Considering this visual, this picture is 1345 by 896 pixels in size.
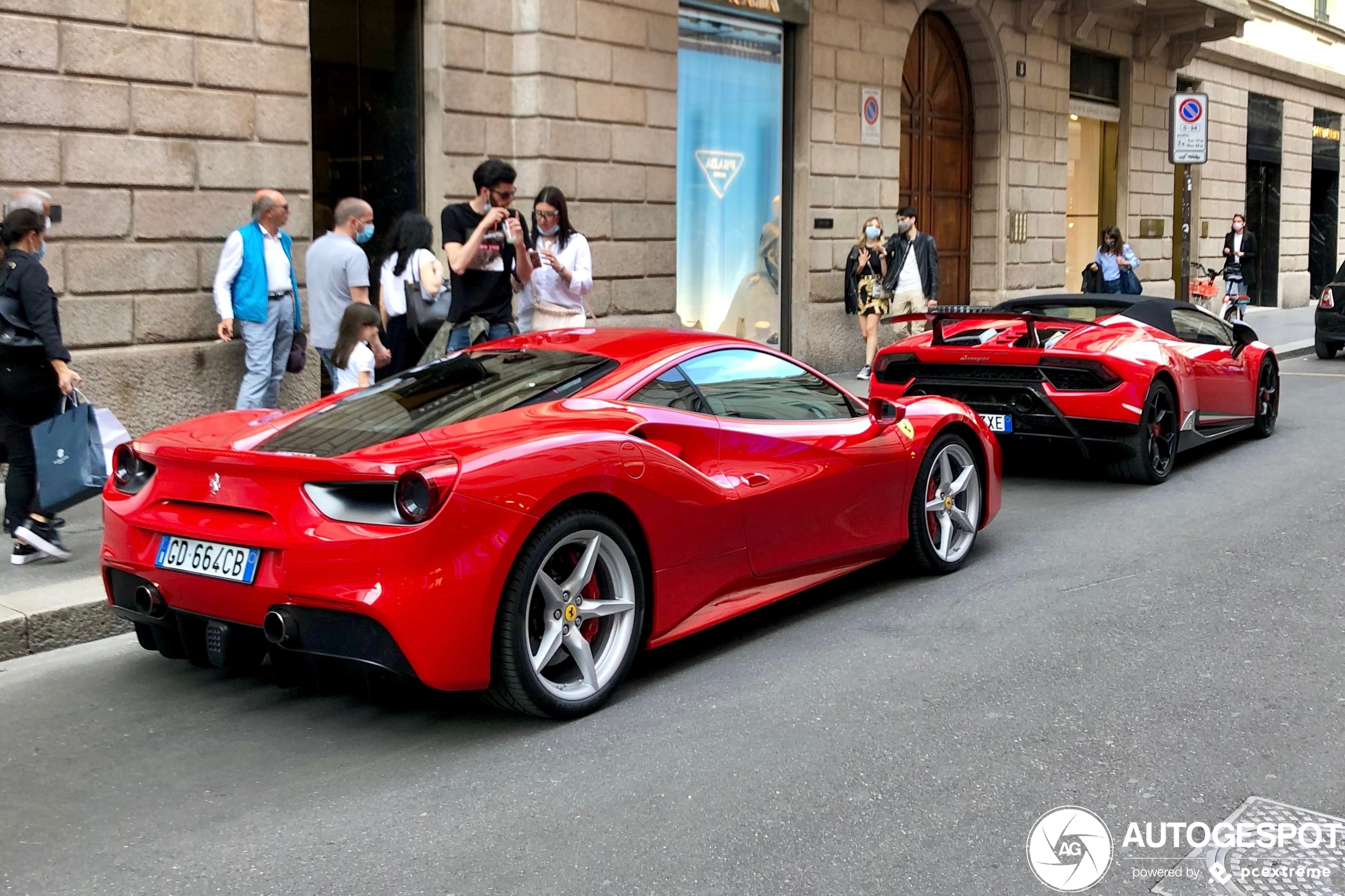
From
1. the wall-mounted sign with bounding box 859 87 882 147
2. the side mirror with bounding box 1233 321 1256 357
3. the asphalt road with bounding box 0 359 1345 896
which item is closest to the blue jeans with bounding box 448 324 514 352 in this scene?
the asphalt road with bounding box 0 359 1345 896

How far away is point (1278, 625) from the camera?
5789 mm

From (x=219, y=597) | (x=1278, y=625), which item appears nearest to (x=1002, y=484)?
(x=1278, y=625)

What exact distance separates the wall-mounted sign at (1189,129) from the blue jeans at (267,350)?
Answer: 43.0 ft

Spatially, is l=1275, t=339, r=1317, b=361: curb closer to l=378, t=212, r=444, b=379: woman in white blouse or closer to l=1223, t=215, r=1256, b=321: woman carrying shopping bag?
l=1223, t=215, r=1256, b=321: woman carrying shopping bag

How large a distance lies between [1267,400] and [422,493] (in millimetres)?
9068

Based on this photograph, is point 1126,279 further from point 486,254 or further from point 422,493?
point 422,493

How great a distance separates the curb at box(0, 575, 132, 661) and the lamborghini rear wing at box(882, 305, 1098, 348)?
4462mm

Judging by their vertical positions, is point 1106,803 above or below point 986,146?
below

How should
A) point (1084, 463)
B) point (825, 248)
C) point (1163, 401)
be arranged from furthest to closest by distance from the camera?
point (825, 248) < point (1084, 463) < point (1163, 401)

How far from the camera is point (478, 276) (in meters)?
8.80

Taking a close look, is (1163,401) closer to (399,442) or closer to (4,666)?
(399,442)

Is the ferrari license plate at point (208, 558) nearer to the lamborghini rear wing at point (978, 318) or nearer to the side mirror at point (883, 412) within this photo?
the side mirror at point (883, 412)

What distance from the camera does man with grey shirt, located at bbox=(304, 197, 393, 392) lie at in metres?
8.90

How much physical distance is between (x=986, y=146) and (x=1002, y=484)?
11706 mm
